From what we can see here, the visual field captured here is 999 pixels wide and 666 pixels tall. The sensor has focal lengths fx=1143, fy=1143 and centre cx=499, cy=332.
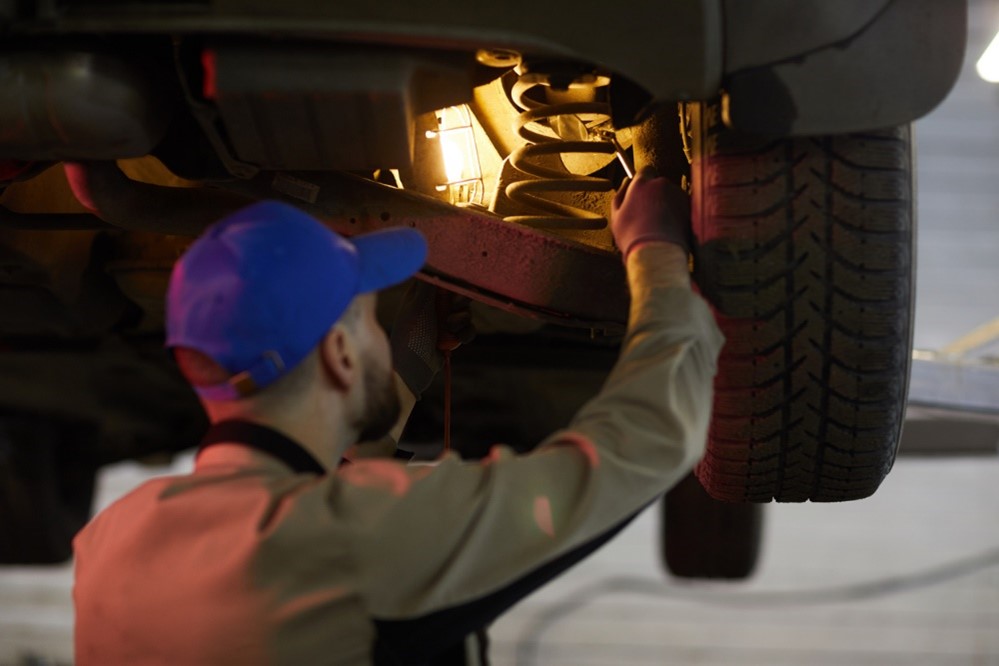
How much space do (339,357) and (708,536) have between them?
277cm

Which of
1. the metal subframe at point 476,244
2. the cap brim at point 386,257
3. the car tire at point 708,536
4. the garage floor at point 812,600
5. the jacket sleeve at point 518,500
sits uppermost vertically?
the cap brim at point 386,257

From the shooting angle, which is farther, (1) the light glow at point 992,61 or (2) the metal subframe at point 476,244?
(1) the light glow at point 992,61

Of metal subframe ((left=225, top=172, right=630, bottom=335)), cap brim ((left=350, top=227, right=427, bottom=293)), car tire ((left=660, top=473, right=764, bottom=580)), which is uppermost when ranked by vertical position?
cap brim ((left=350, top=227, right=427, bottom=293))

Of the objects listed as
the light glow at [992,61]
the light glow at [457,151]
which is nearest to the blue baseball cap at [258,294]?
the light glow at [457,151]

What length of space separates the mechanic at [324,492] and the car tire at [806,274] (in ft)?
0.81

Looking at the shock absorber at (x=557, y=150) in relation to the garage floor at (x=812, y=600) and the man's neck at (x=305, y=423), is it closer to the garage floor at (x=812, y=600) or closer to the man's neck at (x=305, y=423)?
the man's neck at (x=305, y=423)

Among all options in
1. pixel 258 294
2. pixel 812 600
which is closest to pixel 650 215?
pixel 258 294

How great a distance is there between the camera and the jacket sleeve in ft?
4.55

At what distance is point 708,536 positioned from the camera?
407 centimetres

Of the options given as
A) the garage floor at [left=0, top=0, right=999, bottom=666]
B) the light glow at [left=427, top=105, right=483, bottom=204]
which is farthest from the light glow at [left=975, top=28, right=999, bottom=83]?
the garage floor at [left=0, top=0, right=999, bottom=666]

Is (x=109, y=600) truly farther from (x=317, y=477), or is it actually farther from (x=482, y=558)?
(x=482, y=558)

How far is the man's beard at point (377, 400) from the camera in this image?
1.62m

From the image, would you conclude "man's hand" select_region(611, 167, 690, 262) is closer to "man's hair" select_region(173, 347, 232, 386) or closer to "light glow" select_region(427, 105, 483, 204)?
"light glow" select_region(427, 105, 483, 204)

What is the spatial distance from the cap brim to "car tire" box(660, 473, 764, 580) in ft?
8.14
